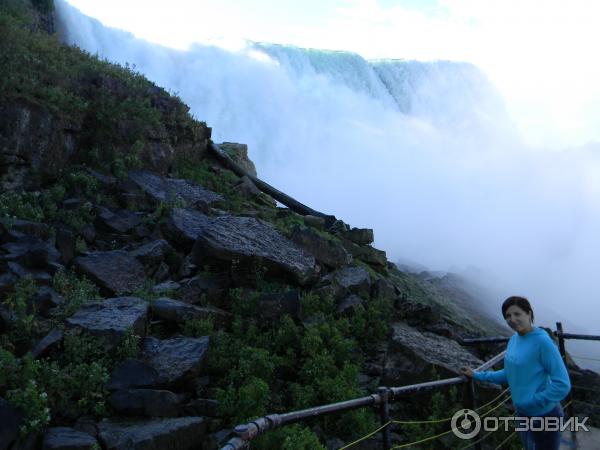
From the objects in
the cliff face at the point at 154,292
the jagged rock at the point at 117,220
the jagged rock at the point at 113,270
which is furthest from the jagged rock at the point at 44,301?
the jagged rock at the point at 117,220

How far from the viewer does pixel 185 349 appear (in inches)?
264

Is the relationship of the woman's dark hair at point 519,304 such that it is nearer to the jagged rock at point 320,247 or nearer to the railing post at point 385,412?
the railing post at point 385,412

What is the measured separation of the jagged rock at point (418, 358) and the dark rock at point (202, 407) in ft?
8.85

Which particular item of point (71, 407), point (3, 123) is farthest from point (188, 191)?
point (71, 407)

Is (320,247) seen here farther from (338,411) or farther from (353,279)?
(338,411)

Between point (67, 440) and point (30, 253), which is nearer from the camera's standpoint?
point (67, 440)

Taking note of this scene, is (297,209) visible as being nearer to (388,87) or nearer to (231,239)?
(231,239)

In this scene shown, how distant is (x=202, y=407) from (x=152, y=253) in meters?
3.78

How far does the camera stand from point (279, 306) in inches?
321

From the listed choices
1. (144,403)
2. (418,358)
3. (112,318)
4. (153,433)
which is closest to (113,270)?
(112,318)

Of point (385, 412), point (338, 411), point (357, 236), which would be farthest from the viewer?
point (357, 236)

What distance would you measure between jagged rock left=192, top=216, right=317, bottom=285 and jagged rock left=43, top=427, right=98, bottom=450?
13.8ft

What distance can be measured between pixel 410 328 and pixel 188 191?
Answer: 5.88 metres

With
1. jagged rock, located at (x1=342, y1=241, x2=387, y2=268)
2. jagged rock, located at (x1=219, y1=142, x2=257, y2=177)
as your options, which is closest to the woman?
jagged rock, located at (x1=342, y1=241, x2=387, y2=268)
